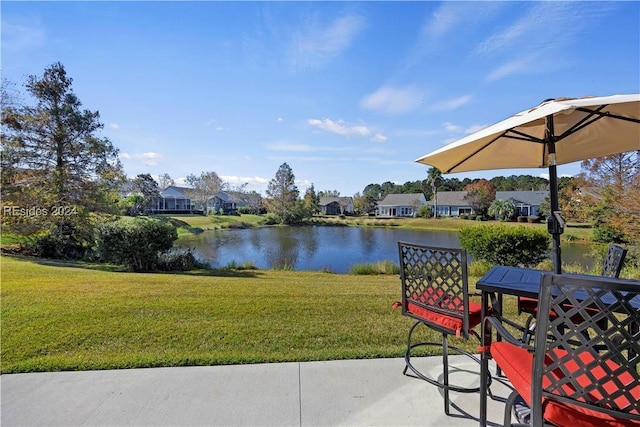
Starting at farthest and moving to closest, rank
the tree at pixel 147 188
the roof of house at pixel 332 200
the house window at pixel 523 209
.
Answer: the roof of house at pixel 332 200
the house window at pixel 523 209
the tree at pixel 147 188

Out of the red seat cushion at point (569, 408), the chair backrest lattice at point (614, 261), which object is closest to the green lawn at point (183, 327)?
the chair backrest lattice at point (614, 261)

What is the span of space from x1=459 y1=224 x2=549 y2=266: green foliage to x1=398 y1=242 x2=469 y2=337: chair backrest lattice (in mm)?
8147

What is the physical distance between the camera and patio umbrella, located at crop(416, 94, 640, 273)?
6.84 feet

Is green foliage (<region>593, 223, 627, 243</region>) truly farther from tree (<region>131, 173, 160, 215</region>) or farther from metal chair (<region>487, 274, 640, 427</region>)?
tree (<region>131, 173, 160, 215</region>)

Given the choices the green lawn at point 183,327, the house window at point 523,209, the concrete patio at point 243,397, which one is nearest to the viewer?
the concrete patio at point 243,397

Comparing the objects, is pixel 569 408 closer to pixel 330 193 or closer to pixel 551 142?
pixel 551 142

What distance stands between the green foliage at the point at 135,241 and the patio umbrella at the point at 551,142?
7.92m

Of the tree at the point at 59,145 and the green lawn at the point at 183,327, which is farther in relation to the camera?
the tree at the point at 59,145

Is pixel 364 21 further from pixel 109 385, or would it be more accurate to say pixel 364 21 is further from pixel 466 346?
pixel 109 385

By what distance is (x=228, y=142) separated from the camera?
12859mm

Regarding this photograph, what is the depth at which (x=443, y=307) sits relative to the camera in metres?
1.97

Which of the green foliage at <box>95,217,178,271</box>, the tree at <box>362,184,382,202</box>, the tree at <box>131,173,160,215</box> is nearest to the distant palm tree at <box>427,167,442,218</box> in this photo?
the tree at <box>362,184,382,202</box>

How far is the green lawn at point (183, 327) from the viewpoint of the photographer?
8.33 ft

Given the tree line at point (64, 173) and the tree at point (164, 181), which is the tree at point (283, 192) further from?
the tree line at point (64, 173)
